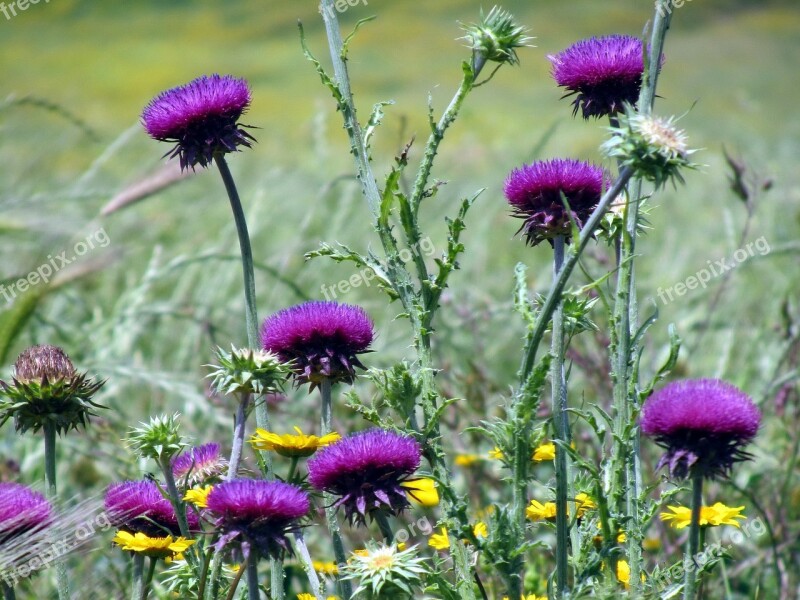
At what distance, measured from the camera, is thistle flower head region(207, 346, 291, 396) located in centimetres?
129

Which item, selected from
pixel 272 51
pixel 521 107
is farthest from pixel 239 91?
pixel 272 51

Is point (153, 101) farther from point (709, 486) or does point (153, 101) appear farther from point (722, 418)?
point (709, 486)

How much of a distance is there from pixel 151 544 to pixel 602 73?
36.5 inches

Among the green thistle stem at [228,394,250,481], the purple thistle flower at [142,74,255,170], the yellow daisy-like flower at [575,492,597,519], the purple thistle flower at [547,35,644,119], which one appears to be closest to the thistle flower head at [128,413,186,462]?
the green thistle stem at [228,394,250,481]

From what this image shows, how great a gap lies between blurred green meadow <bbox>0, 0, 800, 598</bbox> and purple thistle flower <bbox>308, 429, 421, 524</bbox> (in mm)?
345

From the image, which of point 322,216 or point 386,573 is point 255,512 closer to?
point 386,573

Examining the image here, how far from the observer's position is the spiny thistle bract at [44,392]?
4.57 ft

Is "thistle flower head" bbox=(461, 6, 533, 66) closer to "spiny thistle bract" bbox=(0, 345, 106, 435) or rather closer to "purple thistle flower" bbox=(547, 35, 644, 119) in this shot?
"purple thistle flower" bbox=(547, 35, 644, 119)

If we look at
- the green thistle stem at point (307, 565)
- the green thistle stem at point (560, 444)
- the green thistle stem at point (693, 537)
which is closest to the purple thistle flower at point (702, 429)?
the green thistle stem at point (693, 537)

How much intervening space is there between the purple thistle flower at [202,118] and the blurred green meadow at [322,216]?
76 mm

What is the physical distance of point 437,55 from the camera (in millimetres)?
14984

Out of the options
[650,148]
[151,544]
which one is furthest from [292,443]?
[650,148]

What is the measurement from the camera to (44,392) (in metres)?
1.40

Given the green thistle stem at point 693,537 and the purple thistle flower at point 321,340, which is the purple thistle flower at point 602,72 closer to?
the purple thistle flower at point 321,340
